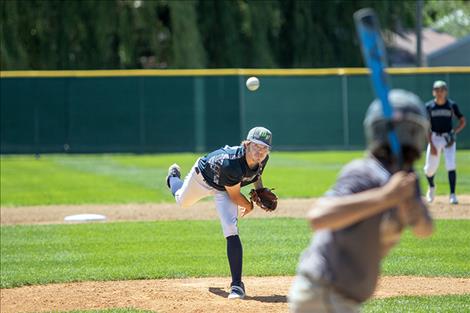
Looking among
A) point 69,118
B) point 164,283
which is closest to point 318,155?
point 69,118

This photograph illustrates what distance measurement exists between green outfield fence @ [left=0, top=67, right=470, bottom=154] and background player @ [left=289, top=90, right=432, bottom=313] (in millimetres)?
26437

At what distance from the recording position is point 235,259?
9398 mm

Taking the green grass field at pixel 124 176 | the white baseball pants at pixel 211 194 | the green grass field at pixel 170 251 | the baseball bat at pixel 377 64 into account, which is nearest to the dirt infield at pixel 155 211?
the green grass field at pixel 170 251

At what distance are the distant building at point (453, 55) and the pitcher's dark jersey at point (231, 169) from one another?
4789 cm

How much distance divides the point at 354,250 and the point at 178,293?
17.9ft

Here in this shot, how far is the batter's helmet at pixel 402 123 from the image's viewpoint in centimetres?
427

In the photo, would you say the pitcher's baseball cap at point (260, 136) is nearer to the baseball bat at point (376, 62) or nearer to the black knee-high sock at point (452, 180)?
the baseball bat at point (376, 62)

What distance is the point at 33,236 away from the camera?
14219mm

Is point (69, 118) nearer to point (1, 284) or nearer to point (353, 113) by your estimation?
point (353, 113)

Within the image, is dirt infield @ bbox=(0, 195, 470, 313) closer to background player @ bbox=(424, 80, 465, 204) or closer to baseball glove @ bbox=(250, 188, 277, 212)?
baseball glove @ bbox=(250, 188, 277, 212)

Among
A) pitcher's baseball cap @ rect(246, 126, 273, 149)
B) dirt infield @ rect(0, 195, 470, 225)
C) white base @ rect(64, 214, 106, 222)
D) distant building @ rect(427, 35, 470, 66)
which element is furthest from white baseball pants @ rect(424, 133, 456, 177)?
distant building @ rect(427, 35, 470, 66)

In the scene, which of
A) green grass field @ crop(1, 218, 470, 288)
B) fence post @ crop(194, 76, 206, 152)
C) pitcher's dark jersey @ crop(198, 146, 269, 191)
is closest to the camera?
pitcher's dark jersey @ crop(198, 146, 269, 191)

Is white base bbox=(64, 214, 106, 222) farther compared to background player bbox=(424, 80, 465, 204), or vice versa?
background player bbox=(424, 80, 465, 204)

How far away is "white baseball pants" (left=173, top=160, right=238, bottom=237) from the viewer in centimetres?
955
